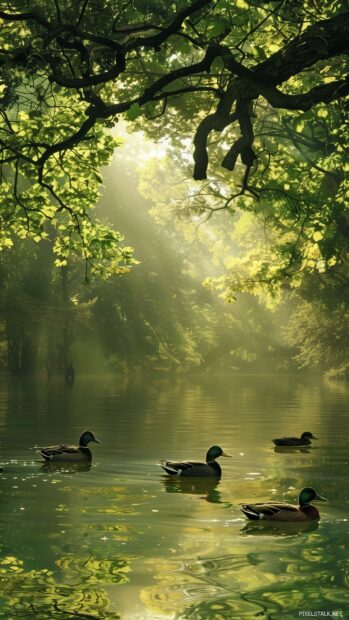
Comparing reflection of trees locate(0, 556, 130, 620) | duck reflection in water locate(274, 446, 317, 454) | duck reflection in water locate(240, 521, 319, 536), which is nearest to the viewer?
reflection of trees locate(0, 556, 130, 620)

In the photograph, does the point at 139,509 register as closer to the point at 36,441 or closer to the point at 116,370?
the point at 36,441

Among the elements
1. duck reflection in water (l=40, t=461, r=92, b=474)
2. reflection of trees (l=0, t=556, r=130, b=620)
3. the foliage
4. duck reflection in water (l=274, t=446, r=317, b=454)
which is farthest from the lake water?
the foliage

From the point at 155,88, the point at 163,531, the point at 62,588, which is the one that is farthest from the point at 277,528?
the point at 155,88

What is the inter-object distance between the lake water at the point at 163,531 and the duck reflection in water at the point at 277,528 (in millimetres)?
45

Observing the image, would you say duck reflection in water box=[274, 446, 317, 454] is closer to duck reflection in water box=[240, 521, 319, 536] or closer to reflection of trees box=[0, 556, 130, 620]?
duck reflection in water box=[240, 521, 319, 536]

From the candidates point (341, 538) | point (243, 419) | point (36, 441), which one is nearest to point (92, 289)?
point (243, 419)

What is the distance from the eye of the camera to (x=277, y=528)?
17281mm

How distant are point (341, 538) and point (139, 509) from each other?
12.0 feet

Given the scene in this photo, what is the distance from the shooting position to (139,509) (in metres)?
18.6

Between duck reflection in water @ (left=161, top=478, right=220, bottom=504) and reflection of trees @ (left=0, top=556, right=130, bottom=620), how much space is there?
695cm

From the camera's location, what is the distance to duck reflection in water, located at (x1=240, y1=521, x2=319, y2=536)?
16.6 meters

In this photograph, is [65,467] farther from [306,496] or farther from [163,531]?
[163,531]

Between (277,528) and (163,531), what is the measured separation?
1917mm

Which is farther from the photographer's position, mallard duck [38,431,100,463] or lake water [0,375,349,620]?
mallard duck [38,431,100,463]
